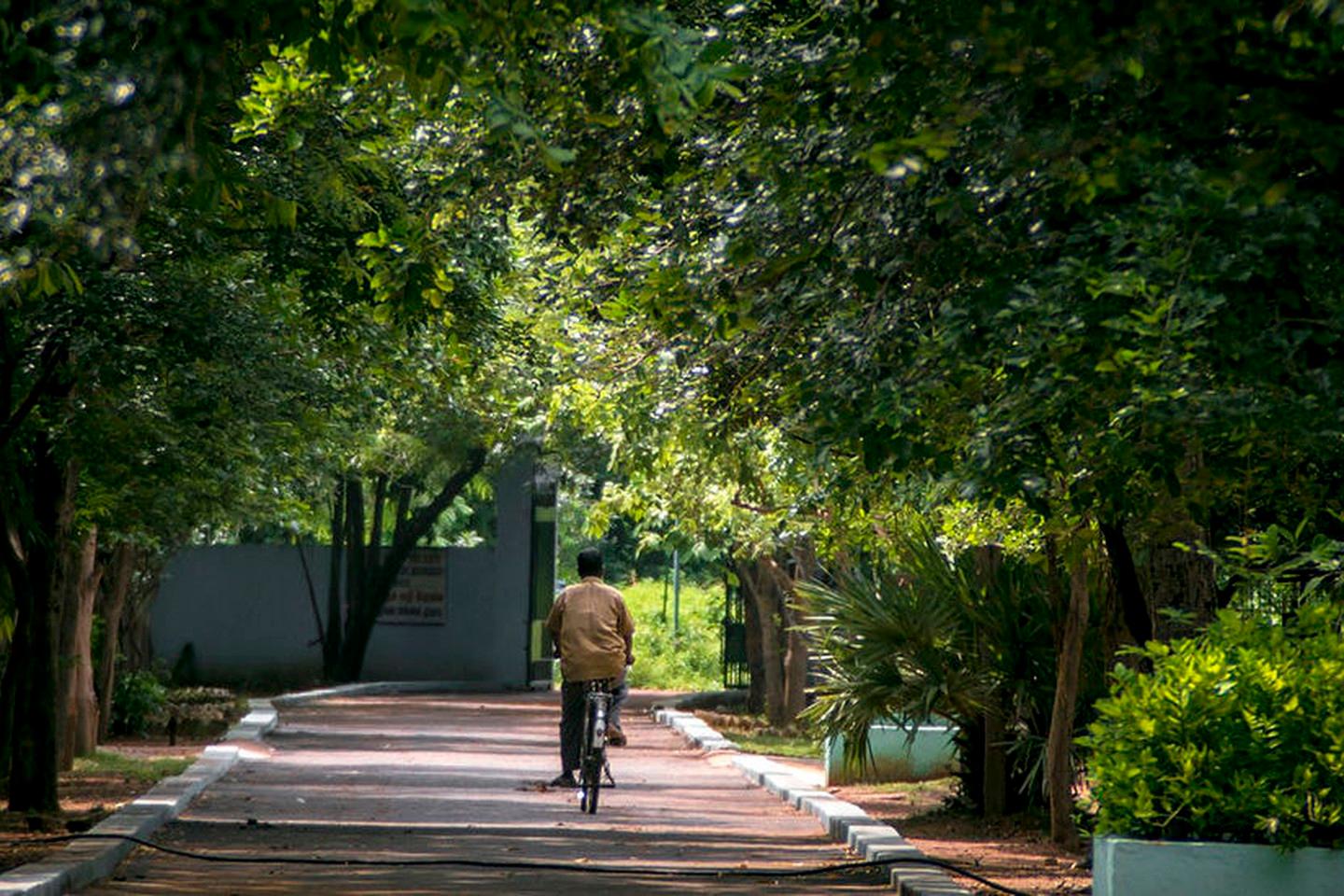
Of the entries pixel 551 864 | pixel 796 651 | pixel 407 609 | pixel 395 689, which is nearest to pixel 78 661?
pixel 796 651

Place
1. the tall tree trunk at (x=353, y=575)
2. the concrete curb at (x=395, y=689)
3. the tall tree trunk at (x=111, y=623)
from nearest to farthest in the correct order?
the tall tree trunk at (x=111, y=623)
the concrete curb at (x=395, y=689)
the tall tree trunk at (x=353, y=575)

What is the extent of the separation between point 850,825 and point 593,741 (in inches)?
89.6

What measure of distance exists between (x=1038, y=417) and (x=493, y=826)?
26.0 feet

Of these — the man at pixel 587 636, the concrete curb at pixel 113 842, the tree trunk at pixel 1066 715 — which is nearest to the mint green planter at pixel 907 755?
the man at pixel 587 636

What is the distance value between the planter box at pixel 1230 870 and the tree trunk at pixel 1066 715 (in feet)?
20.7

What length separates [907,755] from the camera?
20.3m

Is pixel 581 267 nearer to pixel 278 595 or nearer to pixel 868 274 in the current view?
pixel 868 274

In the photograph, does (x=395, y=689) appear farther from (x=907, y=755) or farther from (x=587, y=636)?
(x=587, y=636)

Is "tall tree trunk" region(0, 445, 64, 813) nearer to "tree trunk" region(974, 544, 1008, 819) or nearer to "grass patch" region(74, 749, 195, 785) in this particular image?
"grass patch" region(74, 749, 195, 785)

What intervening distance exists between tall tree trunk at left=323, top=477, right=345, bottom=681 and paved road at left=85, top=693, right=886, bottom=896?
15373 mm

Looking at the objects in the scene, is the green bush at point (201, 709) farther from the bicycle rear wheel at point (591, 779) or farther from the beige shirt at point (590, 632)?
the bicycle rear wheel at point (591, 779)

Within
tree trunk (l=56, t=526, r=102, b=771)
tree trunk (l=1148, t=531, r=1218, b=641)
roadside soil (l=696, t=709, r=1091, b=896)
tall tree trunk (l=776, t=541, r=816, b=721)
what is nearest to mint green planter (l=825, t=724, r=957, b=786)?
roadside soil (l=696, t=709, r=1091, b=896)

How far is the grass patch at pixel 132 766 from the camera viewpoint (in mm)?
19938

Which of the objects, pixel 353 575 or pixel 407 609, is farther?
pixel 407 609
